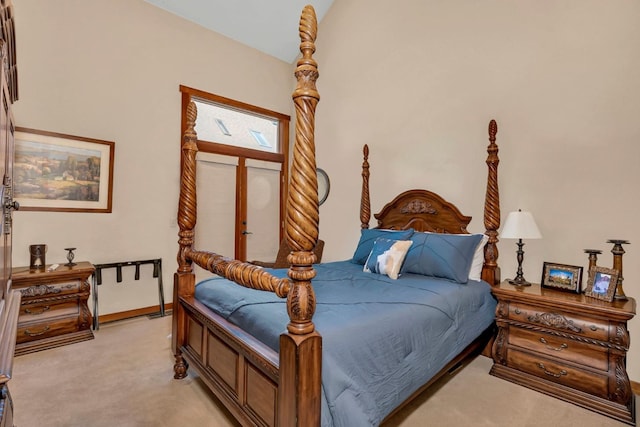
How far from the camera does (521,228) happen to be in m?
2.34

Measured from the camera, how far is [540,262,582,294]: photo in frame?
7.30 feet

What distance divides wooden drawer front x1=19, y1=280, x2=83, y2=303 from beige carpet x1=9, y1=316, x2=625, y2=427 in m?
0.49

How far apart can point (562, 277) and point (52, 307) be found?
4279mm

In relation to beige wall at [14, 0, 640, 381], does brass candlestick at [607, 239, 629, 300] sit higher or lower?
lower

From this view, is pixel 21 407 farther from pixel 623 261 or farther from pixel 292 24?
pixel 292 24

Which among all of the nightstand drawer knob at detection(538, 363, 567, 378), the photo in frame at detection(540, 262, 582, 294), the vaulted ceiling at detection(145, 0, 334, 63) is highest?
the vaulted ceiling at detection(145, 0, 334, 63)

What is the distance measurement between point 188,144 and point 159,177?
1.70 m

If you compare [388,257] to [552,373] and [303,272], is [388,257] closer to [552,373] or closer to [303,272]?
[552,373]

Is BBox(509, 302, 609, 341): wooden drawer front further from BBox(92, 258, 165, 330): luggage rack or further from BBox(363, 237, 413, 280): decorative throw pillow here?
BBox(92, 258, 165, 330): luggage rack

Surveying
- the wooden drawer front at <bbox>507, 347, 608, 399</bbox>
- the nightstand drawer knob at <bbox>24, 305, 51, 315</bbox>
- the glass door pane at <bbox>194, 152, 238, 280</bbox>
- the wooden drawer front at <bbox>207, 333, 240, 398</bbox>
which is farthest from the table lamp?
the nightstand drawer knob at <bbox>24, 305, 51, 315</bbox>

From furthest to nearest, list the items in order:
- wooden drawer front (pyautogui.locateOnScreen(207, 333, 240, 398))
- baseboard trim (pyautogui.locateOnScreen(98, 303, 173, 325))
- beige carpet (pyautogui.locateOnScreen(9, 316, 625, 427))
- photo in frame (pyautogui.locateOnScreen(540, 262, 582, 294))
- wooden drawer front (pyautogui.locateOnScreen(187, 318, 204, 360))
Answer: baseboard trim (pyautogui.locateOnScreen(98, 303, 173, 325)) < photo in frame (pyautogui.locateOnScreen(540, 262, 582, 294)) < wooden drawer front (pyautogui.locateOnScreen(187, 318, 204, 360)) < beige carpet (pyautogui.locateOnScreen(9, 316, 625, 427)) < wooden drawer front (pyautogui.locateOnScreen(207, 333, 240, 398))

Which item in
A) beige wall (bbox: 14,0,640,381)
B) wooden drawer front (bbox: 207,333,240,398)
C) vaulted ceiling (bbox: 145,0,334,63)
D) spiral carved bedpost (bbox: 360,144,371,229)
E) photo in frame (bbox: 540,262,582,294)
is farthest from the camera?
vaulted ceiling (bbox: 145,0,334,63)

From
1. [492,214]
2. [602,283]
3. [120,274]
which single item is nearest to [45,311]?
[120,274]

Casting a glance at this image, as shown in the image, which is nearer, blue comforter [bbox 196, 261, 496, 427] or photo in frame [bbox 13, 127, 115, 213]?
blue comforter [bbox 196, 261, 496, 427]
